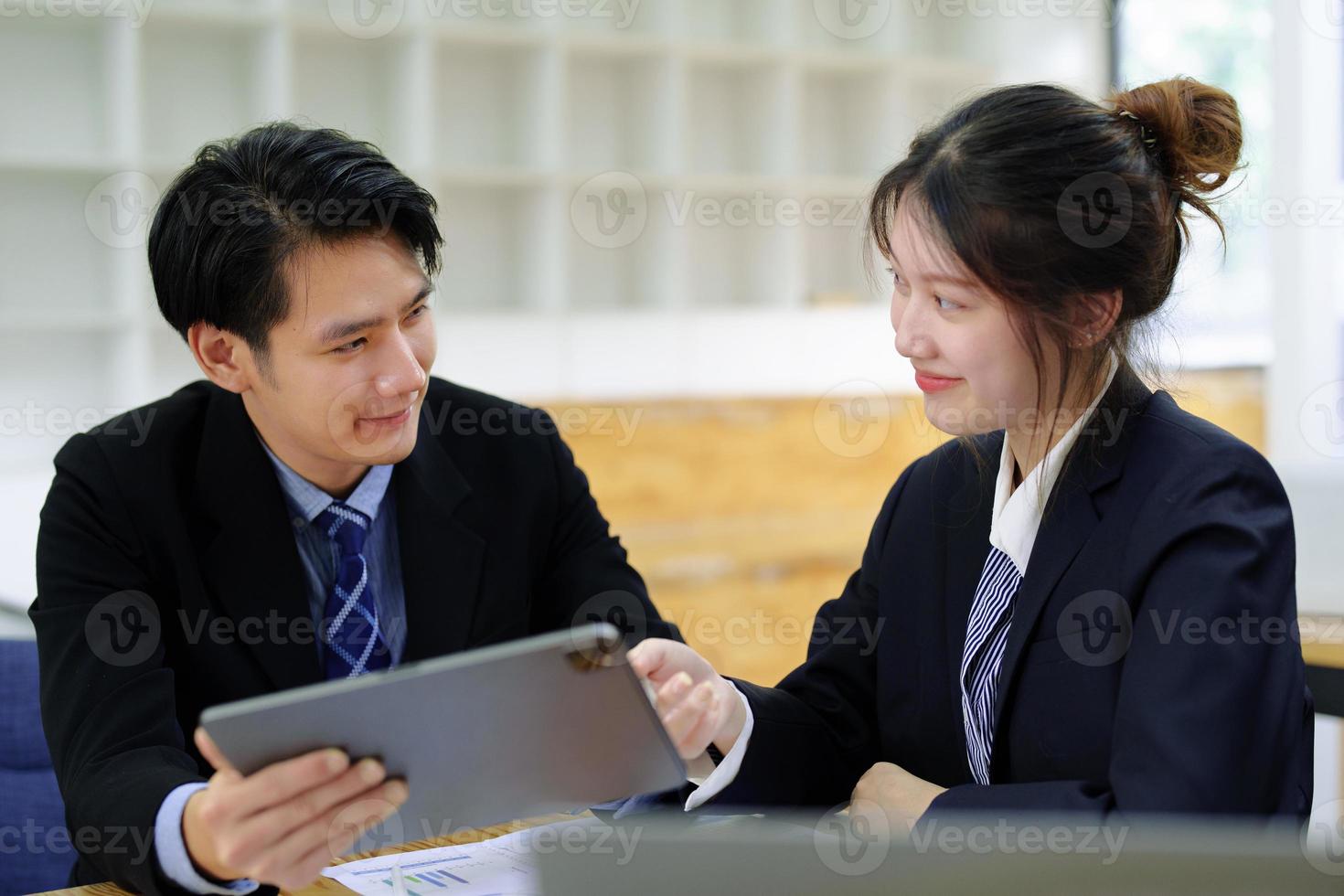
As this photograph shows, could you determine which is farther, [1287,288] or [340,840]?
[1287,288]

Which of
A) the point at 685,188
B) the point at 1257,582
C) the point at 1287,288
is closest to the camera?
the point at 1257,582

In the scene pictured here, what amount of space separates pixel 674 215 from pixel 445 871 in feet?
12.1

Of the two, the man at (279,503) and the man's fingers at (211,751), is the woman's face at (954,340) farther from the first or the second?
the man's fingers at (211,751)

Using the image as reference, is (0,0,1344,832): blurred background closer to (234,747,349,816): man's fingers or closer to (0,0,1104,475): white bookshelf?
(0,0,1104,475): white bookshelf

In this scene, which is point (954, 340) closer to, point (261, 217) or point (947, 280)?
point (947, 280)

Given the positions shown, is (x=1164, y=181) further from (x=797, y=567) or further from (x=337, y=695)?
(x=797, y=567)

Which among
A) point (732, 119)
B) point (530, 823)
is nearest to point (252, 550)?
point (530, 823)

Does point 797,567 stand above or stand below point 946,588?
below

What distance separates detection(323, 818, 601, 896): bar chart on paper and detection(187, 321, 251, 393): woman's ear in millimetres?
685

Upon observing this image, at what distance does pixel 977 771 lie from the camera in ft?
4.81

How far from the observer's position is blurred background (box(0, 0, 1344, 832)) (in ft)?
12.5

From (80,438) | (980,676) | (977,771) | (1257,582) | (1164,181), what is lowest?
(977,771)

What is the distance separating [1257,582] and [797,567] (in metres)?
3.46

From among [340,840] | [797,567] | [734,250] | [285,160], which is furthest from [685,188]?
[340,840]
